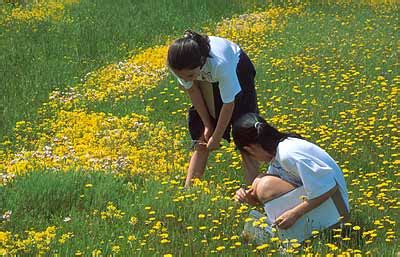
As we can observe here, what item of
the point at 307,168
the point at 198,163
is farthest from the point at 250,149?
the point at 198,163

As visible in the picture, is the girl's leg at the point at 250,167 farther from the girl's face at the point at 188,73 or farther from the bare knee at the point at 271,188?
the bare knee at the point at 271,188

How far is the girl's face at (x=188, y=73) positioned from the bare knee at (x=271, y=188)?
99 centimetres

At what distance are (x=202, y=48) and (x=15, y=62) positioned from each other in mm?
6657

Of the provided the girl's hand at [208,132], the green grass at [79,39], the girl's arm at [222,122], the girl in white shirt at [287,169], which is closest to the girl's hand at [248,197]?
the girl in white shirt at [287,169]

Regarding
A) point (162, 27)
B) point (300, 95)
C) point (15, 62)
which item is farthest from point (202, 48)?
point (162, 27)

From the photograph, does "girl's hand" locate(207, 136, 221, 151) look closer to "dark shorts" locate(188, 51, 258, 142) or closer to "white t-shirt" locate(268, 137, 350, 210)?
"dark shorts" locate(188, 51, 258, 142)

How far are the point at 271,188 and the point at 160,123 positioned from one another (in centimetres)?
342

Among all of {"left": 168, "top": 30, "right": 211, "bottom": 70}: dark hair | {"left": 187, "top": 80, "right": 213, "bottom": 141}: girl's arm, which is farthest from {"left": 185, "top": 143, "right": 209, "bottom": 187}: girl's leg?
{"left": 168, "top": 30, "right": 211, "bottom": 70}: dark hair

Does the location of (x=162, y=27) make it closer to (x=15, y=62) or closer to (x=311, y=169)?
(x=15, y=62)

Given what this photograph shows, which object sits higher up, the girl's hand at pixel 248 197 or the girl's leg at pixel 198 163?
the girl's hand at pixel 248 197

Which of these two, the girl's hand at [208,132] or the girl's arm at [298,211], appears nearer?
the girl's arm at [298,211]

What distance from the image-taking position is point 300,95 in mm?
8438

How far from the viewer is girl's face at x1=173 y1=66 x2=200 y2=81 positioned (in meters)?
5.24

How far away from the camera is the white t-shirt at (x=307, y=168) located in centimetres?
457
